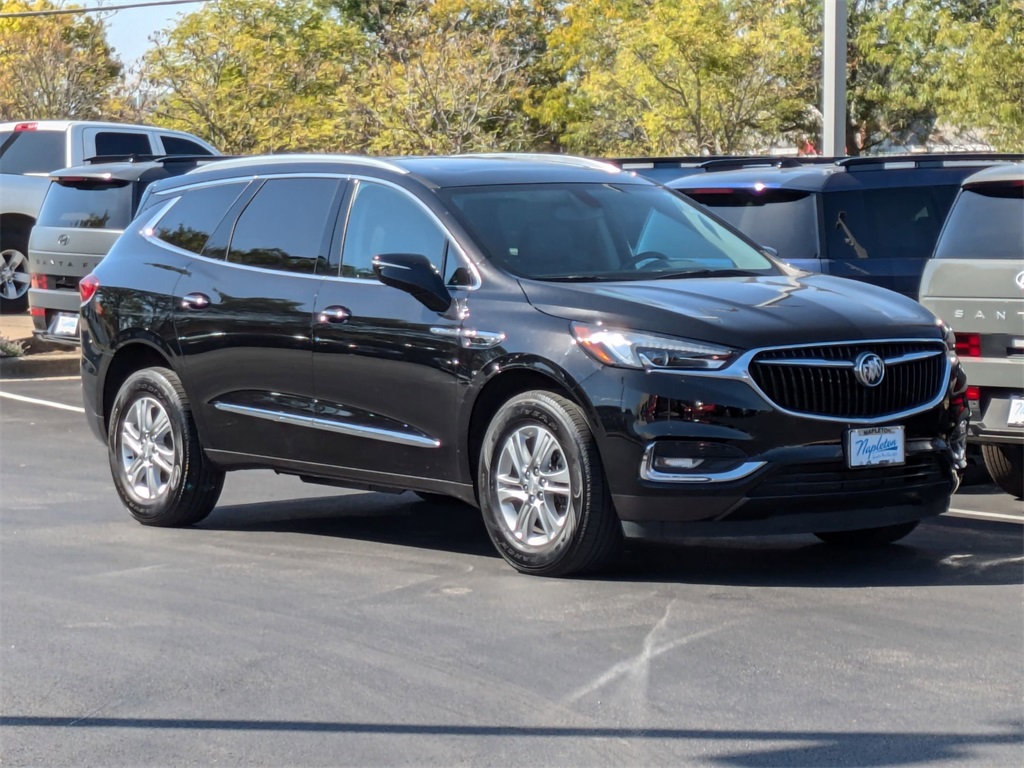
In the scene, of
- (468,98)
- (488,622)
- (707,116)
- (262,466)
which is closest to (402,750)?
(488,622)

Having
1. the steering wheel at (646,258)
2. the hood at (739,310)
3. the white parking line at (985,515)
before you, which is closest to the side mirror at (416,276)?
the hood at (739,310)

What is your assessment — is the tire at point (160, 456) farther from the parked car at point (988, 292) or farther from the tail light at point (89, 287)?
the parked car at point (988, 292)

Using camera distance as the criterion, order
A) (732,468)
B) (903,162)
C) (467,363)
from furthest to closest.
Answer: (903,162) → (467,363) → (732,468)

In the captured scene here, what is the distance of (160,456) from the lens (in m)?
8.73

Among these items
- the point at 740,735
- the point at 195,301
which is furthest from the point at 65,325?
the point at 740,735

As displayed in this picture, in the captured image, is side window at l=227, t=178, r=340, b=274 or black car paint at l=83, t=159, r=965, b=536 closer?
black car paint at l=83, t=159, r=965, b=536

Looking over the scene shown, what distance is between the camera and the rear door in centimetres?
802

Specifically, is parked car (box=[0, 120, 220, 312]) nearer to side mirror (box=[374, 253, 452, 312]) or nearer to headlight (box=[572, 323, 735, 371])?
side mirror (box=[374, 253, 452, 312])

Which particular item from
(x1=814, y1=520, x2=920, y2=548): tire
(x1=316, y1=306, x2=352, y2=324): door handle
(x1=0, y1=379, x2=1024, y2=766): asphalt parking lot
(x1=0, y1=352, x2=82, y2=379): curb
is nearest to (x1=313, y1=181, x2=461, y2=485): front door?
(x1=316, y1=306, x2=352, y2=324): door handle

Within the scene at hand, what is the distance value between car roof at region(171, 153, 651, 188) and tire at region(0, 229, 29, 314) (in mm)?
11775

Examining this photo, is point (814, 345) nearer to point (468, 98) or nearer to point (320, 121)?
point (468, 98)

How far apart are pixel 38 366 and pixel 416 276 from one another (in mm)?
9846

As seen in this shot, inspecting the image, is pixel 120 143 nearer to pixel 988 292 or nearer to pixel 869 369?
pixel 988 292

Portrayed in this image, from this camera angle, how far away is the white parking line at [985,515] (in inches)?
339
